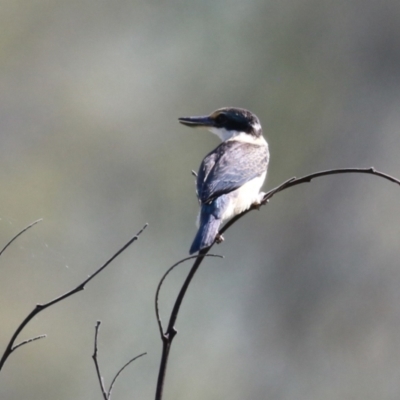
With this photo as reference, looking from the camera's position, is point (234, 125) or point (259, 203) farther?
point (234, 125)

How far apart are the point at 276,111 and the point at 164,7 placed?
20.8 ft

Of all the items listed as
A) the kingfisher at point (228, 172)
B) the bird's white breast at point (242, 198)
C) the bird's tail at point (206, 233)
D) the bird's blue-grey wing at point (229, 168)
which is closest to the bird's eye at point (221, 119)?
the kingfisher at point (228, 172)

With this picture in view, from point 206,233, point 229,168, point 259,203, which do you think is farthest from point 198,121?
point 206,233

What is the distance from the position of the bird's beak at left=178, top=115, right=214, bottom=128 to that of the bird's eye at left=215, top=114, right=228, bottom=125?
4 cm

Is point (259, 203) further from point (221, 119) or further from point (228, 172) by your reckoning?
point (221, 119)

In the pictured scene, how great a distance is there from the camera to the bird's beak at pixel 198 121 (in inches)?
158

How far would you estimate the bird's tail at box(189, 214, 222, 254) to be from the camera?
9.63 feet

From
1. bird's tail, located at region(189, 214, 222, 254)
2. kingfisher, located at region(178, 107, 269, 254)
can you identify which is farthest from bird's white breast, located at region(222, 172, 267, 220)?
bird's tail, located at region(189, 214, 222, 254)

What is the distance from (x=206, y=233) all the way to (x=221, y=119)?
1245 mm

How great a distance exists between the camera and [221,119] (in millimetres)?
4250

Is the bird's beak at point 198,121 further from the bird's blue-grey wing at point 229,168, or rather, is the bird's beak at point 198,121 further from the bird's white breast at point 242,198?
the bird's white breast at point 242,198

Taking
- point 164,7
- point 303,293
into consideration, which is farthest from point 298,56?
point 303,293

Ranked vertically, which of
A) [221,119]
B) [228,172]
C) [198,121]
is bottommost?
[228,172]

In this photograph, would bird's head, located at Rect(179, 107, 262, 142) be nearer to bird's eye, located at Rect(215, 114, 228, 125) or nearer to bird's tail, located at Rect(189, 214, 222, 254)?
bird's eye, located at Rect(215, 114, 228, 125)
